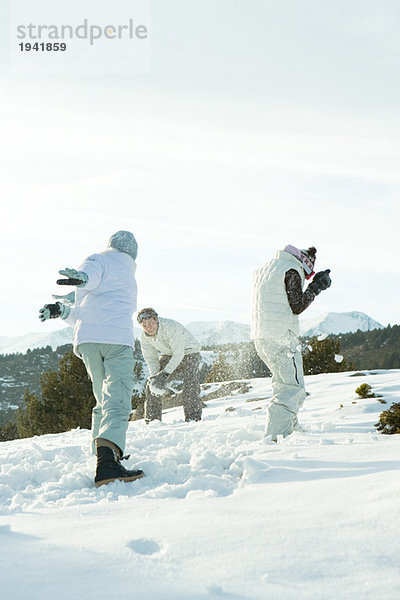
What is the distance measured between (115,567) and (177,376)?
6.22 meters

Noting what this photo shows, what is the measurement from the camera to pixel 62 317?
4.44 m

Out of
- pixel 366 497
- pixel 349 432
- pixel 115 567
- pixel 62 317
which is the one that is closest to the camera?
pixel 115 567

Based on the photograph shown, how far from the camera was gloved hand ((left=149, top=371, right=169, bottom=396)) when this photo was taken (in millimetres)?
7613

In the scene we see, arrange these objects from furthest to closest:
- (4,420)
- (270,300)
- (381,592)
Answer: (4,420) → (270,300) → (381,592)

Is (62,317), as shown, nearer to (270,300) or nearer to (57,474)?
(57,474)

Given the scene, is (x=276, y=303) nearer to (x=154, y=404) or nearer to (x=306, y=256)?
(x=306, y=256)

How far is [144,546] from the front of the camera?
7.21 feet

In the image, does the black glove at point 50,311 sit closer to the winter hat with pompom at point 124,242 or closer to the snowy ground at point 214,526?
the winter hat with pompom at point 124,242

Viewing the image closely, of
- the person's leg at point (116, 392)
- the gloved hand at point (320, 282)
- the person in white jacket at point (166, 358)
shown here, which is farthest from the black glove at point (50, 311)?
the person in white jacket at point (166, 358)

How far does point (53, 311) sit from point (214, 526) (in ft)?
8.44

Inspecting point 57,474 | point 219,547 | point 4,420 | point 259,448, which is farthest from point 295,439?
point 4,420

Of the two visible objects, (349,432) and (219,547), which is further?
(349,432)

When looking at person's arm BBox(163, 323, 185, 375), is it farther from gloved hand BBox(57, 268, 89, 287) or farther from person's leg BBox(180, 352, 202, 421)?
A: gloved hand BBox(57, 268, 89, 287)

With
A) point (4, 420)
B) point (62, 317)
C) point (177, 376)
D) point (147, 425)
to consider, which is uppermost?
point (62, 317)
